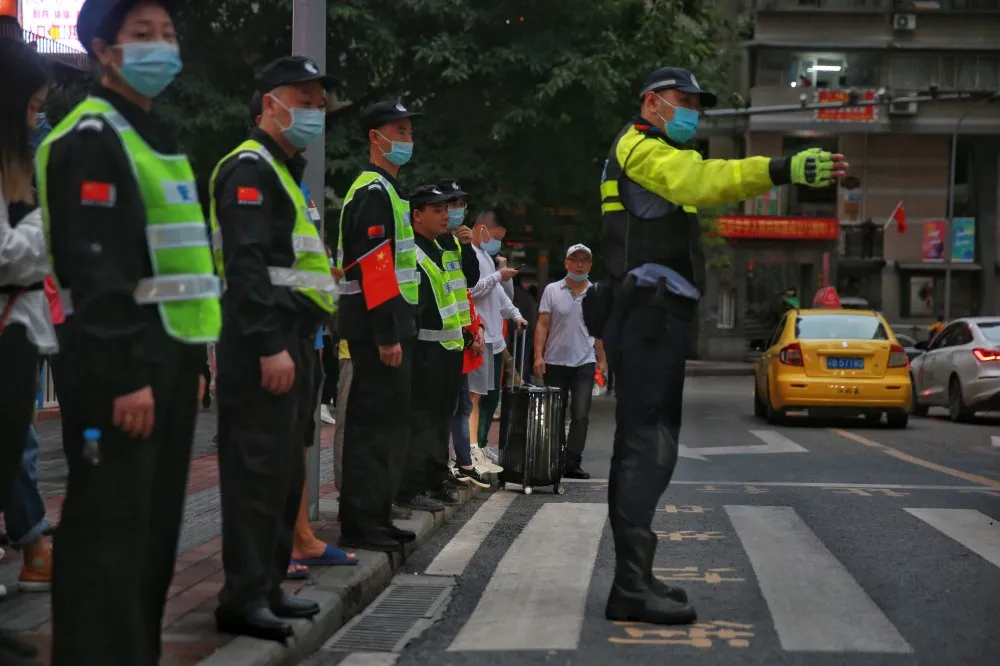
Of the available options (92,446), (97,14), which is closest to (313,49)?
(97,14)

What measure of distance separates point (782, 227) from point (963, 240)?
713 centimetres

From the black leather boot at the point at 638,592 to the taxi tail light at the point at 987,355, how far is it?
15692mm

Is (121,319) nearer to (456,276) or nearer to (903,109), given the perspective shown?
(456,276)

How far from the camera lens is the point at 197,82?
20.9 metres

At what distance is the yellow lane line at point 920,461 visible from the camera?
39.0ft

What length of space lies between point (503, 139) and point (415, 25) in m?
2.20

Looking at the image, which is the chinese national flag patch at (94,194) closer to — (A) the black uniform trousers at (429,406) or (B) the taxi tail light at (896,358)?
(A) the black uniform trousers at (429,406)

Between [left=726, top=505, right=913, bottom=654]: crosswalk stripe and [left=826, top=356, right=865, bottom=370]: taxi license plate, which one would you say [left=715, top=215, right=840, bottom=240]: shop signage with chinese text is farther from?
[left=726, top=505, right=913, bottom=654]: crosswalk stripe

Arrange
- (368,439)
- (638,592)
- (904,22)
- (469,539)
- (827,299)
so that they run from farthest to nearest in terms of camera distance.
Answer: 1. (904,22)
2. (827,299)
3. (469,539)
4. (368,439)
5. (638,592)

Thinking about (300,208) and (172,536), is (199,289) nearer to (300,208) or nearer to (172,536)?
(172,536)

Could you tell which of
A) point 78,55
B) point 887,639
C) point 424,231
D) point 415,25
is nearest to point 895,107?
point 415,25

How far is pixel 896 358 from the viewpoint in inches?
756

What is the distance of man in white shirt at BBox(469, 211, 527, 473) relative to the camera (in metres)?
11.5

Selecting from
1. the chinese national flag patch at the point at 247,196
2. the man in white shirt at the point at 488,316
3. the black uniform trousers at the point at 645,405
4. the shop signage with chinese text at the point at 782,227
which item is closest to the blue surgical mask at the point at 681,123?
the black uniform trousers at the point at 645,405
